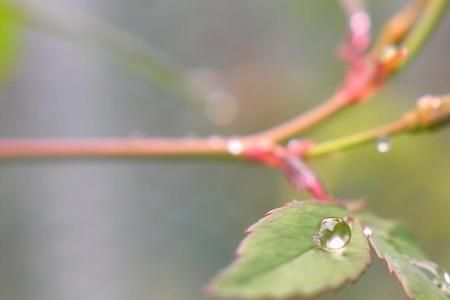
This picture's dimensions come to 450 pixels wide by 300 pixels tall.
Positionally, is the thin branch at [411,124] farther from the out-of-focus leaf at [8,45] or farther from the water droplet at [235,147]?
the out-of-focus leaf at [8,45]

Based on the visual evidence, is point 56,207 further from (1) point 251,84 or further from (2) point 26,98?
(1) point 251,84

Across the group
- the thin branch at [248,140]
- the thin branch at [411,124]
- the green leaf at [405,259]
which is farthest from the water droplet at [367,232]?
the thin branch at [248,140]

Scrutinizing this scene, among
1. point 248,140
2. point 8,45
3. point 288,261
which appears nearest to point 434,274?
point 288,261

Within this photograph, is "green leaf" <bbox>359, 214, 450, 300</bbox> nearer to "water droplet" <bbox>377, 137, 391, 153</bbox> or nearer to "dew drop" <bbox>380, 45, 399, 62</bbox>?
"water droplet" <bbox>377, 137, 391, 153</bbox>

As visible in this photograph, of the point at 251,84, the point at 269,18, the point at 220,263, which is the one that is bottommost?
the point at 220,263

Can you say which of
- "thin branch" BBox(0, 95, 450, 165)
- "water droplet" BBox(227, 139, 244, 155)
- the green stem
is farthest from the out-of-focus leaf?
the green stem

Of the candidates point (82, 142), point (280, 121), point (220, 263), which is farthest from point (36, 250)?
point (82, 142)

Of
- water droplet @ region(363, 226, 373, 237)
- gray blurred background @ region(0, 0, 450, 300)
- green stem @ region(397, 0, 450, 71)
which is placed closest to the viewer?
water droplet @ region(363, 226, 373, 237)
